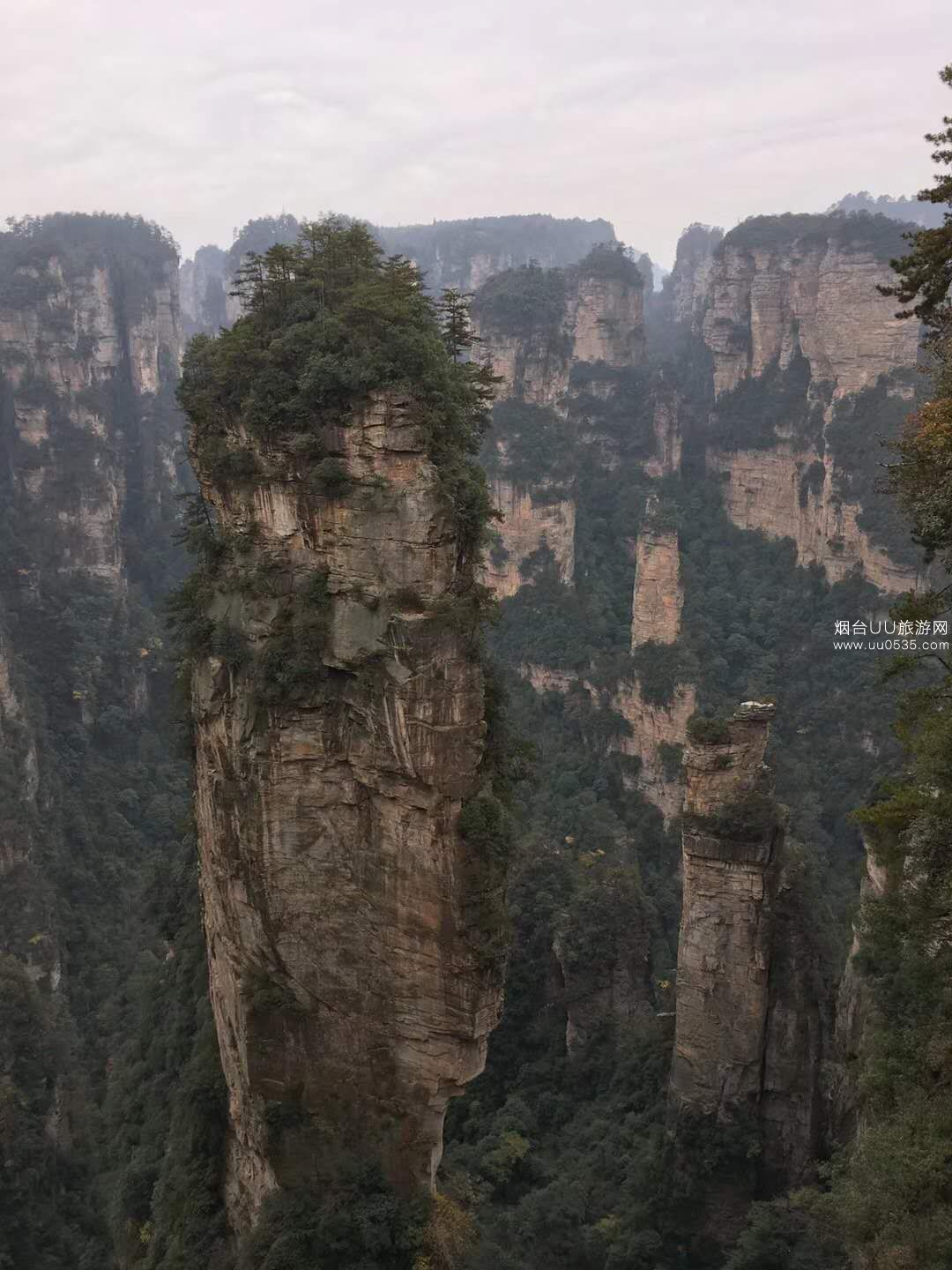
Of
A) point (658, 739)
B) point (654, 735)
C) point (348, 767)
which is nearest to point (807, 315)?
point (654, 735)

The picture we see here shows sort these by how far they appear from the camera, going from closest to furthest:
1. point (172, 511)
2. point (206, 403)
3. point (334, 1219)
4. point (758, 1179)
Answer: point (334, 1219), point (206, 403), point (758, 1179), point (172, 511)

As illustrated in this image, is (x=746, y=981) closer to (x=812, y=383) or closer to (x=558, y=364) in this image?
(x=812, y=383)

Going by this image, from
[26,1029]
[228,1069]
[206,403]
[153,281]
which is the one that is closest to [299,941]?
[228,1069]

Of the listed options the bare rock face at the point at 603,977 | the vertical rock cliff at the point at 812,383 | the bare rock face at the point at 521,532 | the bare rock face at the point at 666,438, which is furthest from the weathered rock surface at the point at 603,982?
the bare rock face at the point at 666,438

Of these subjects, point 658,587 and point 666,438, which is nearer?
point 658,587

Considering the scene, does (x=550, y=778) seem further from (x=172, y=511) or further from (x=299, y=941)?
(x=172, y=511)

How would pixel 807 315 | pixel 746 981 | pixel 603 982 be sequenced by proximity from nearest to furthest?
pixel 746 981, pixel 603 982, pixel 807 315

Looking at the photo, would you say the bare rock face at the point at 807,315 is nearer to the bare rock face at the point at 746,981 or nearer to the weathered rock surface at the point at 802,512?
the weathered rock surface at the point at 802,512
